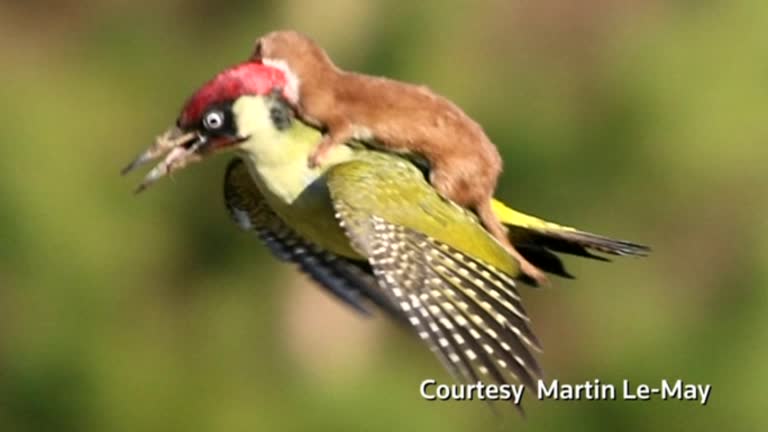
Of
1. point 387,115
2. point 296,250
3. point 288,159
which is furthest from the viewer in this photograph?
point 296,250

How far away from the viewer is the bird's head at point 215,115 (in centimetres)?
243

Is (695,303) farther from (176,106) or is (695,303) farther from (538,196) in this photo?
(176,106)

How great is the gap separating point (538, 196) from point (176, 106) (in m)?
0.81

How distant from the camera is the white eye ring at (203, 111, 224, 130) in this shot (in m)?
2.44

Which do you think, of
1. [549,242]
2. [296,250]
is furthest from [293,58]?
[296,250]

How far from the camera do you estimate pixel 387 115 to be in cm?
241

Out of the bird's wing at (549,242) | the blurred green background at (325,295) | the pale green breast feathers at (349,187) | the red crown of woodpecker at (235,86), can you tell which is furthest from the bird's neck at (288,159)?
the blurred green background at (325,295)

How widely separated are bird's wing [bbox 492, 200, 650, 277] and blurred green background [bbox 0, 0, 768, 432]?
1244mm

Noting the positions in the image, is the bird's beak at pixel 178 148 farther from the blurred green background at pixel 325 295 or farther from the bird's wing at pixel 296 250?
the blurred green background at pixel 325 295

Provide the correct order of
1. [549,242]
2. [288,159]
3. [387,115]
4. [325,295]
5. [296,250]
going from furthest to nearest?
[325,295]
[296,250]
[549,242]
[288,159]
[387,115]

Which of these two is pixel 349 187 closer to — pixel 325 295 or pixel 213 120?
pixel 213 120

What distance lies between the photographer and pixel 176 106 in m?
4.49

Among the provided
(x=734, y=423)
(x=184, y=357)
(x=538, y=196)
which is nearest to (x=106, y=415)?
(x=184, y=357)

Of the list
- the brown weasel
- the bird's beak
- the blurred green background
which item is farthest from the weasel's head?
the blurred green background
